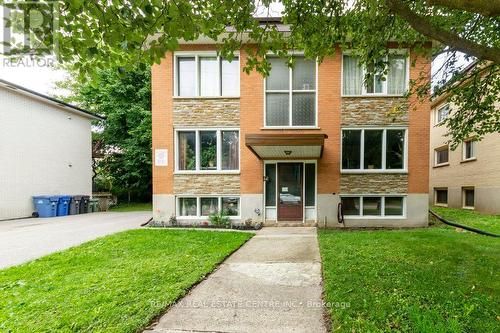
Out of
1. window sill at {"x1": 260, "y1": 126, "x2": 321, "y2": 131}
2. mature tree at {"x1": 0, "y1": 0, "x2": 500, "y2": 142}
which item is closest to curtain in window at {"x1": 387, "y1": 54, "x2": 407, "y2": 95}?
mature tree at {"x1": 0, "y1": 0, "x2": 500, "y2": 142}

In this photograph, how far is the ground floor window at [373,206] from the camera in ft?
32.2

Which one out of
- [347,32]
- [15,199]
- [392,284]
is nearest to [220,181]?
[347,32]

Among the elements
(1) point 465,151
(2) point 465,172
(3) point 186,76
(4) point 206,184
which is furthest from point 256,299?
(1) point 465,151

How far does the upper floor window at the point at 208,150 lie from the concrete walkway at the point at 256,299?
4932 millimetres

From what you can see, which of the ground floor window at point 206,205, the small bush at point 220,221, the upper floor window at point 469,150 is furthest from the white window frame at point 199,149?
the upper floor window at point 469,150

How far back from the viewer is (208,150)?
10.2 metres

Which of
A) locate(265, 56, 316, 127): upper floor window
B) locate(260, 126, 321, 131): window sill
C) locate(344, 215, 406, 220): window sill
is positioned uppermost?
locate(265, 56, 316, 127): upper floor window

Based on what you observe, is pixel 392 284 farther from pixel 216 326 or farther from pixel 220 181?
pixel 220 181

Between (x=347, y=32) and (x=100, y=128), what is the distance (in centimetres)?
2155

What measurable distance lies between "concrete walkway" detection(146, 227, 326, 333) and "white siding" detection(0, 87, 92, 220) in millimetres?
13190

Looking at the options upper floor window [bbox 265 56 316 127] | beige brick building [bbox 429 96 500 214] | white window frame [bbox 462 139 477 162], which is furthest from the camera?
white window frame [bbox 462 139 477 162]

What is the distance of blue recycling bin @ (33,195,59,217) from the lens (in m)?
13.2

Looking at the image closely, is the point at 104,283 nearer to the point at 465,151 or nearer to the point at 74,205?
the point at 74,205

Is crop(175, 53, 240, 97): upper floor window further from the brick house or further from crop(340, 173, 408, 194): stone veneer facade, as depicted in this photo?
crop(340, 173, 408, 194): stone veneer facade
